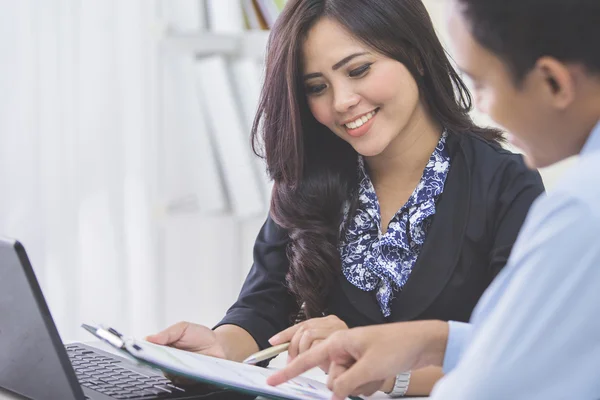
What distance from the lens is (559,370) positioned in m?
0.68

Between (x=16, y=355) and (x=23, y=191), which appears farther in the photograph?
(x=23, y=191)

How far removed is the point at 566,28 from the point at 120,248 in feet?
7.33

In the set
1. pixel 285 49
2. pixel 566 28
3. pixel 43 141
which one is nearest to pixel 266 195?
pixel 43 141

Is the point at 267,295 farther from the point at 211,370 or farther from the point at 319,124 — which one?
the point at 211,370

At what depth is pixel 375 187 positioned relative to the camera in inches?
66.4

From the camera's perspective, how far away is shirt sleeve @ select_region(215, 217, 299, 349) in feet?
5.25

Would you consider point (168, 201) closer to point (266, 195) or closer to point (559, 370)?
point (266, 195)

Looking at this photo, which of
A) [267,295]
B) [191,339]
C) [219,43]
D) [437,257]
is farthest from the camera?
[219,43]

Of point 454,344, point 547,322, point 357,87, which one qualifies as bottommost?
point 454,344

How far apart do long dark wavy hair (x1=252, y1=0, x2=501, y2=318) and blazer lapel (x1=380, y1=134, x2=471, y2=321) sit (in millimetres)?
143

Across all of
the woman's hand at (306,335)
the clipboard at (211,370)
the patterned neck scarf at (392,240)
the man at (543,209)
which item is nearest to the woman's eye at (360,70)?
the patterned neck scarf at (392,240)

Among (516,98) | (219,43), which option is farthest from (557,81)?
(219,43)

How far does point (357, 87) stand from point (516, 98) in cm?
80

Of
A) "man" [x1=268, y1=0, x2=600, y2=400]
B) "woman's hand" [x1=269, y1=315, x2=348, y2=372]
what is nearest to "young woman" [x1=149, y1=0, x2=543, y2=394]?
"woman's hand" [x1=269, y1=315, x2=348, y2=372]
